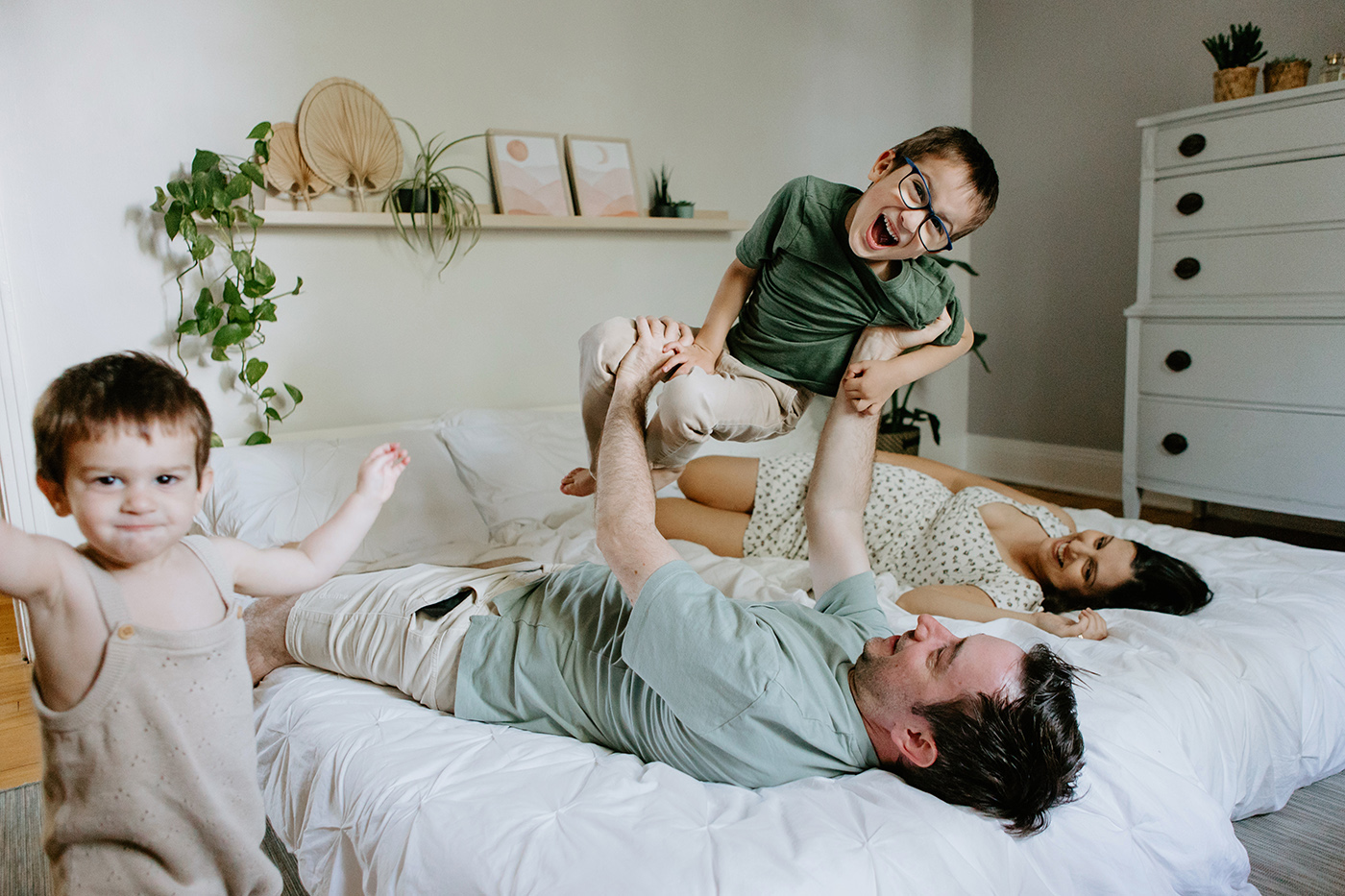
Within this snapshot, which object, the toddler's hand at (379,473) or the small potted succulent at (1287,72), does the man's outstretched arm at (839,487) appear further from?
the small potted succulent at (1287,72)

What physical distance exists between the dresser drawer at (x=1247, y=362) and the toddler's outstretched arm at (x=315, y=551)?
3072mm

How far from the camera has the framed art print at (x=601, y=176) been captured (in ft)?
10.8

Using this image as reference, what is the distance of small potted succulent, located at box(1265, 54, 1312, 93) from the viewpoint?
3039 mm

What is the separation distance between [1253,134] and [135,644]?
11.4ft

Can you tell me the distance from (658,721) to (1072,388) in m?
3.60

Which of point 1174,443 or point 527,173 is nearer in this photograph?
point 527,173

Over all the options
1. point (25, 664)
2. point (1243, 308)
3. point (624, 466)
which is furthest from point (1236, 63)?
point (25, 664)

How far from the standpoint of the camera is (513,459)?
107 inches

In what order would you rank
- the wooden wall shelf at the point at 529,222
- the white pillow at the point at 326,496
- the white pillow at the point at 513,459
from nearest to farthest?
1. the white pillow at the point at 326,496
2. the white pillow at the point at 513,459
3. the wooden wall shelf at the point at 529,222

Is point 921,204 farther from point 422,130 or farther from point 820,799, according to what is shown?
point 422,130

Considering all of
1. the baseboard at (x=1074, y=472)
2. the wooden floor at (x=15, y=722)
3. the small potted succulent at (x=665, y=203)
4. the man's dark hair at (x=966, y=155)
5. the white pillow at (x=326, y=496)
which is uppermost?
the small potted succulent at (x=665, y=203)

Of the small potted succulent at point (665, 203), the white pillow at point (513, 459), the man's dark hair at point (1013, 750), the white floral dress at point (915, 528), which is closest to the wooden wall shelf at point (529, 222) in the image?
the small potted succulent at point (665, 203)

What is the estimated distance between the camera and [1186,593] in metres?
1.93

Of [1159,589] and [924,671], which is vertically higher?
[924,671]
